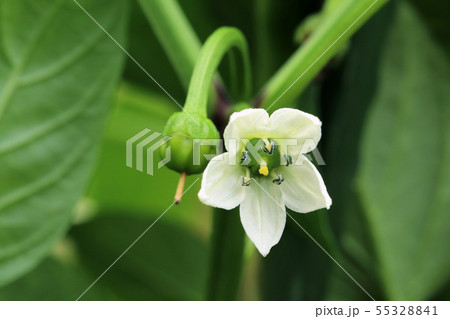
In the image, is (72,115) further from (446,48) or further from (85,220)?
(446,48)

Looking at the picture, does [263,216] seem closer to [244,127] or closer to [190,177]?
[244,127]

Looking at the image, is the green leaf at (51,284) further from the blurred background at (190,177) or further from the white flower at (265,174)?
the white flower at (265,174)

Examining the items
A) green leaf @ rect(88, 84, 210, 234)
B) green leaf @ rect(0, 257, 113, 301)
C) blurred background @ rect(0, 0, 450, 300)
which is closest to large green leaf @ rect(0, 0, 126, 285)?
blurred background @ rect(0, 0, 450, 300)

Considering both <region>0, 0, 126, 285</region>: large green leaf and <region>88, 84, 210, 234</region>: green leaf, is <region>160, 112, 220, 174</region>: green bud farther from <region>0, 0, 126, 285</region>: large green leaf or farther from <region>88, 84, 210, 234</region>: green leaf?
<region>88, 84, 210, 234</region>: green leaf

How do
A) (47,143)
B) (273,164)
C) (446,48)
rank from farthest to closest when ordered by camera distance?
(446,48) < (47,143) < (273,164)

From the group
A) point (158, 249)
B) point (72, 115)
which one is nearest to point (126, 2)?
point (72, 115)
